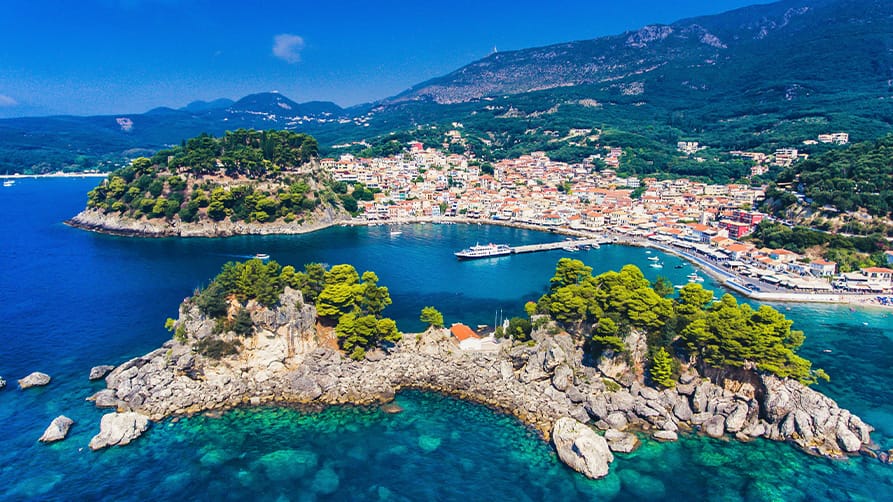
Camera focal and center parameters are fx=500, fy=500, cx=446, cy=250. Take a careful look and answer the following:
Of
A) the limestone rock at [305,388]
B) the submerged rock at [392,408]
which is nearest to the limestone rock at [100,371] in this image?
the limestone rock at [305,388]

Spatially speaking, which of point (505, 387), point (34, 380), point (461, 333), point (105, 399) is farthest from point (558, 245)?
point (34, 380)

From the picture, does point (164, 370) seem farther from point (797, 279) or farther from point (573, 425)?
point (797, 279)

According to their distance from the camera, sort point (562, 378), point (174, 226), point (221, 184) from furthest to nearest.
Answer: point (221, 184) < point (174, 226) < point (562, 378)

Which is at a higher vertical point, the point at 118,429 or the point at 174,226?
the point at 174,226

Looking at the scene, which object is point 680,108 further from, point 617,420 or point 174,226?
point 617,420

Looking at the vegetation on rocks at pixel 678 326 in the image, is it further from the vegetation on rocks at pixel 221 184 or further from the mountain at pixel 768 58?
the mountain at pixel 768 58

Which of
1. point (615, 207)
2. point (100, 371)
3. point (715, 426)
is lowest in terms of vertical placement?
point (100, 371)
